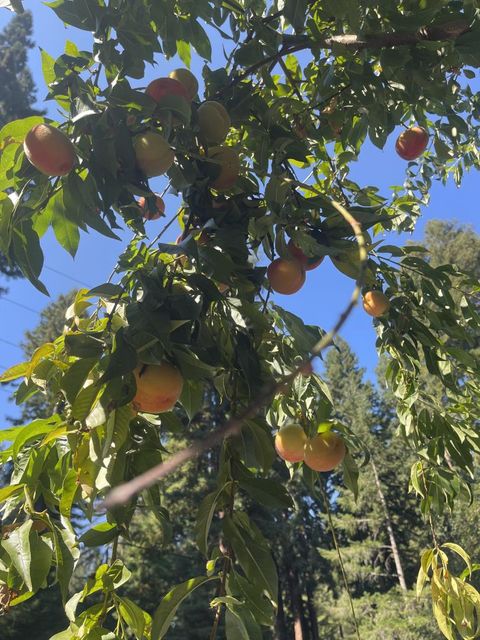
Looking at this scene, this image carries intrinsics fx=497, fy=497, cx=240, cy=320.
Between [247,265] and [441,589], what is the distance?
3.69 feet

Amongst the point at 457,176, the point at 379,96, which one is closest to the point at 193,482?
the point at 457,176

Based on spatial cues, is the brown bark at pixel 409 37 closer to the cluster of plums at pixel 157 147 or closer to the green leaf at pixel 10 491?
the cluster of plums at pixel 157 147

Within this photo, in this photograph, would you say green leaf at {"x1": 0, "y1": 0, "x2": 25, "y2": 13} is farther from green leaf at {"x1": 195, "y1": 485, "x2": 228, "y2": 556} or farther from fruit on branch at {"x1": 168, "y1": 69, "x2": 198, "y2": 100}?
green leaf at {"x1": 195, "y1": 485, "x2": 228, "y2": 556}

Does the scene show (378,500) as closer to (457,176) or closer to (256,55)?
(457,176)

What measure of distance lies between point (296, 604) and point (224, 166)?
1853 centimetres

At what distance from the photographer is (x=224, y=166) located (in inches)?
42.6

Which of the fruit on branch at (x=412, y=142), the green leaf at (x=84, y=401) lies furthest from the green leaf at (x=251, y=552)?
the fruit on branch at (x=412, y=142)

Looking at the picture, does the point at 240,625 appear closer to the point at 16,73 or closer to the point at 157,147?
the point at 157,147

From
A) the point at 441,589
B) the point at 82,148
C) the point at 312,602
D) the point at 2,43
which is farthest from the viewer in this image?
the point at 312,602

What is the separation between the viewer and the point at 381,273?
1.64 metres

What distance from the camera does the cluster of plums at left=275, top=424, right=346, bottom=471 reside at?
1.23m

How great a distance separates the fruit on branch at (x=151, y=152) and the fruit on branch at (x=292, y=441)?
2.42ft

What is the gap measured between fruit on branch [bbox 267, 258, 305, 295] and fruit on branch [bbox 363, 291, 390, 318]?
18.1 inches

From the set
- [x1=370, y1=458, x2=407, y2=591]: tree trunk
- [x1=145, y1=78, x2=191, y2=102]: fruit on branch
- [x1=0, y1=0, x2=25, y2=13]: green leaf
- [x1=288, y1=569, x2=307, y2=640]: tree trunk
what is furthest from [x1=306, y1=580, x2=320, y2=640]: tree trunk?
[x1=0, y1=0, x2=25, y2=13]: green leaf
